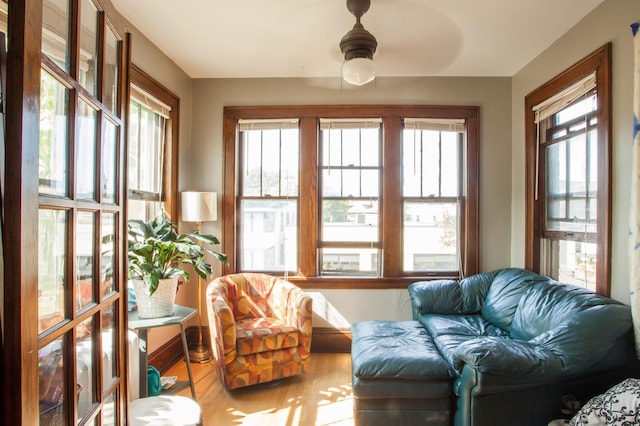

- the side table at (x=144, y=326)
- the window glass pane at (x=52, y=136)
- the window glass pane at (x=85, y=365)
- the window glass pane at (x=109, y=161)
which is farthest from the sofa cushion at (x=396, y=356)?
the window glass pane at (x=52, y=136)

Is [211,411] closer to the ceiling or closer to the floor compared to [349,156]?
closer to the floor

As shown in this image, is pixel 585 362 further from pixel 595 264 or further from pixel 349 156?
pixel 349 156

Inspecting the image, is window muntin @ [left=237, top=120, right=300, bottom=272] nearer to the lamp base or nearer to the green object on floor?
the lamp base

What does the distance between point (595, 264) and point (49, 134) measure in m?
3.05

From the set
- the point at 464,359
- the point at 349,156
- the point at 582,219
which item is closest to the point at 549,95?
the point at 582,219

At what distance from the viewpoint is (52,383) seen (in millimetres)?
918

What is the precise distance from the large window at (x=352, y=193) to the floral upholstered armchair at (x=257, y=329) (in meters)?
0.39

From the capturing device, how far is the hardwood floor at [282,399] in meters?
2.30

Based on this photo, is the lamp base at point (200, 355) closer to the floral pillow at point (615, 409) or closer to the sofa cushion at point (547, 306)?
the sofa cushion at point (547, 306)

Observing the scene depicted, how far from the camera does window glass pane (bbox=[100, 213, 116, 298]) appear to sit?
4.00 feet

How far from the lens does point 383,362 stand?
2066mm

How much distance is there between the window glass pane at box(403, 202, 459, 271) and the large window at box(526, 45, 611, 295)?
0.67m

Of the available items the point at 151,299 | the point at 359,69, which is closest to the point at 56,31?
the point at 151,299

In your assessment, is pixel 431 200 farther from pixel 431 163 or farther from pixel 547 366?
pixel 547 366
